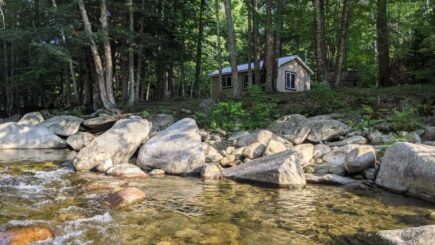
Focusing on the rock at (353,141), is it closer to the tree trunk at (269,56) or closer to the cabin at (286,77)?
the tree trunk at (269,56)

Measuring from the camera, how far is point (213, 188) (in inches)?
302

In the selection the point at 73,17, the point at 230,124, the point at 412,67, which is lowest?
the point at 230,124

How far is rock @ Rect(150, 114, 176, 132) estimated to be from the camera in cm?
1657

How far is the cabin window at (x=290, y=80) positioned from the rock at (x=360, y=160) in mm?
20959

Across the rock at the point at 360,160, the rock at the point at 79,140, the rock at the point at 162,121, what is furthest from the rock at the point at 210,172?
the rock at the point at 162,121

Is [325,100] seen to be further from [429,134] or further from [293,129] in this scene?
[429,134]

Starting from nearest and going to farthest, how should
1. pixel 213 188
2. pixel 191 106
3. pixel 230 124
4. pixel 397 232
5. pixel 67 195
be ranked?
1. pixel 397 232
2. pixel 67 195
3. pixel 213 188
4. pixel 230 124
5. pixel 191 106

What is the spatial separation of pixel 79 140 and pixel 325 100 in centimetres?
902

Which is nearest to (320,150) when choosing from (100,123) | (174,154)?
(174,154)

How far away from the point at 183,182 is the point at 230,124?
6015 mm

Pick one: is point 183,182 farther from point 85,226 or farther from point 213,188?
point 85,226

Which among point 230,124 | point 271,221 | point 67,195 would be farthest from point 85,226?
point 230,124

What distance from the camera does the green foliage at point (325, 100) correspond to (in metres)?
14.1

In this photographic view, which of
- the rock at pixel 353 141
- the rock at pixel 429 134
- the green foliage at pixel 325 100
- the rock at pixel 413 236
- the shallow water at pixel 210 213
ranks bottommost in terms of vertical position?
the shallow water at pixel 210 213
